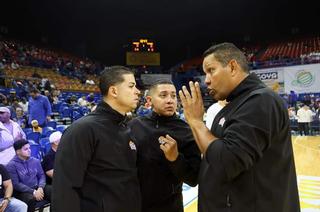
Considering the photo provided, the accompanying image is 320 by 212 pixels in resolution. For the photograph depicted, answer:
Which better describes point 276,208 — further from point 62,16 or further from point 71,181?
→ point 62,16

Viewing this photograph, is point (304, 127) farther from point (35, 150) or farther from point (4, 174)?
point (4, 174)

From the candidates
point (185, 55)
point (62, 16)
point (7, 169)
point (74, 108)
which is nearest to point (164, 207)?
point (7, 169)

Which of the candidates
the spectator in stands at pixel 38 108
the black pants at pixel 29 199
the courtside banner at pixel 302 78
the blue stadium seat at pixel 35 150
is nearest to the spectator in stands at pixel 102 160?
the black pants at pixel 29 199

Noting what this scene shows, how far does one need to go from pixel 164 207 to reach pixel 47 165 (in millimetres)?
2566

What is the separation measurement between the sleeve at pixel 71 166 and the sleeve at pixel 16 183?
2.38 m

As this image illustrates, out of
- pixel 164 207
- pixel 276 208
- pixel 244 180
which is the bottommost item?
pixel 164 207

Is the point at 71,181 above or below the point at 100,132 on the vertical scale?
below

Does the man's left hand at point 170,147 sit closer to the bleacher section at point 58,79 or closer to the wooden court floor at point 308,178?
the wooden court floor at point 308,178

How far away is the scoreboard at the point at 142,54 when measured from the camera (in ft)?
81.9

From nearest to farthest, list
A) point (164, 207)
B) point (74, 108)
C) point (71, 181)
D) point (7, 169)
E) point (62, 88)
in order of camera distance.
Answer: point (71, 181) < point (164, 207) < point (7, 169) < point (74, 108) < point (62, 88)

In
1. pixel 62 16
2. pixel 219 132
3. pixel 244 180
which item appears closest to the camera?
pixel 244 180

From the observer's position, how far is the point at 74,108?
10.7 m

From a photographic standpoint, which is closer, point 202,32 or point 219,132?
point 219,132

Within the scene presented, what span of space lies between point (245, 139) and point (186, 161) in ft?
2.50
